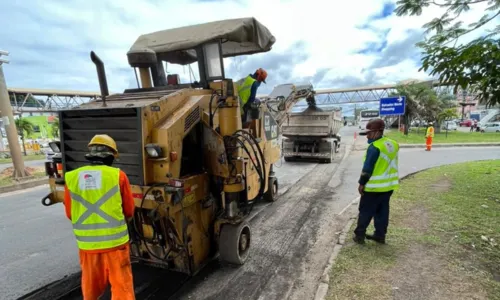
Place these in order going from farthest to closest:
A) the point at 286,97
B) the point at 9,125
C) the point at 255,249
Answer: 1. the point at 286,97
2. the point at 9,125
3. the point at 255,249

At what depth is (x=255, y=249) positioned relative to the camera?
13.3ft

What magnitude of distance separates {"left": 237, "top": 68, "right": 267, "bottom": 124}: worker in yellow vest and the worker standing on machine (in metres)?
2.34

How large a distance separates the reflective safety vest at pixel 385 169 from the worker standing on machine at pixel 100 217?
2.98 m

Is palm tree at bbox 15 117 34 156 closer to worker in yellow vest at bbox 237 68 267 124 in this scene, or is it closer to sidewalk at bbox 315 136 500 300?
sidewalk at bbox 315 136 500 300

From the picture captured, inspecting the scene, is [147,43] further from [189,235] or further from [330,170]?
[330,170]

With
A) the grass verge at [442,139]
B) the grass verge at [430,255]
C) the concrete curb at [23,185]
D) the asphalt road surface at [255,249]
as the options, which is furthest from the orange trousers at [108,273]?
the grass verge at [442,139]

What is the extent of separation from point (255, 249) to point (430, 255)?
7.26ft

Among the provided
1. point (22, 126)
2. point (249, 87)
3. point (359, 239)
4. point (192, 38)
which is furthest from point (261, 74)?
point (22, 126)

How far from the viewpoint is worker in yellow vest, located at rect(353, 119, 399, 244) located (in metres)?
3.76

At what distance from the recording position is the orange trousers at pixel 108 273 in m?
2.32

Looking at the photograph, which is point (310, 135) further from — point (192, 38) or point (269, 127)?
point (192, 38)

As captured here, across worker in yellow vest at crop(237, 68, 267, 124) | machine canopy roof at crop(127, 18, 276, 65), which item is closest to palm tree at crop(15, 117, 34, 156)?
machine canopy roof at crop(127, 18, 276, 65)

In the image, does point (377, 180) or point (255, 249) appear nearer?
point (377, 180)

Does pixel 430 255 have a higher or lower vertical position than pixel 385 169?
lower
